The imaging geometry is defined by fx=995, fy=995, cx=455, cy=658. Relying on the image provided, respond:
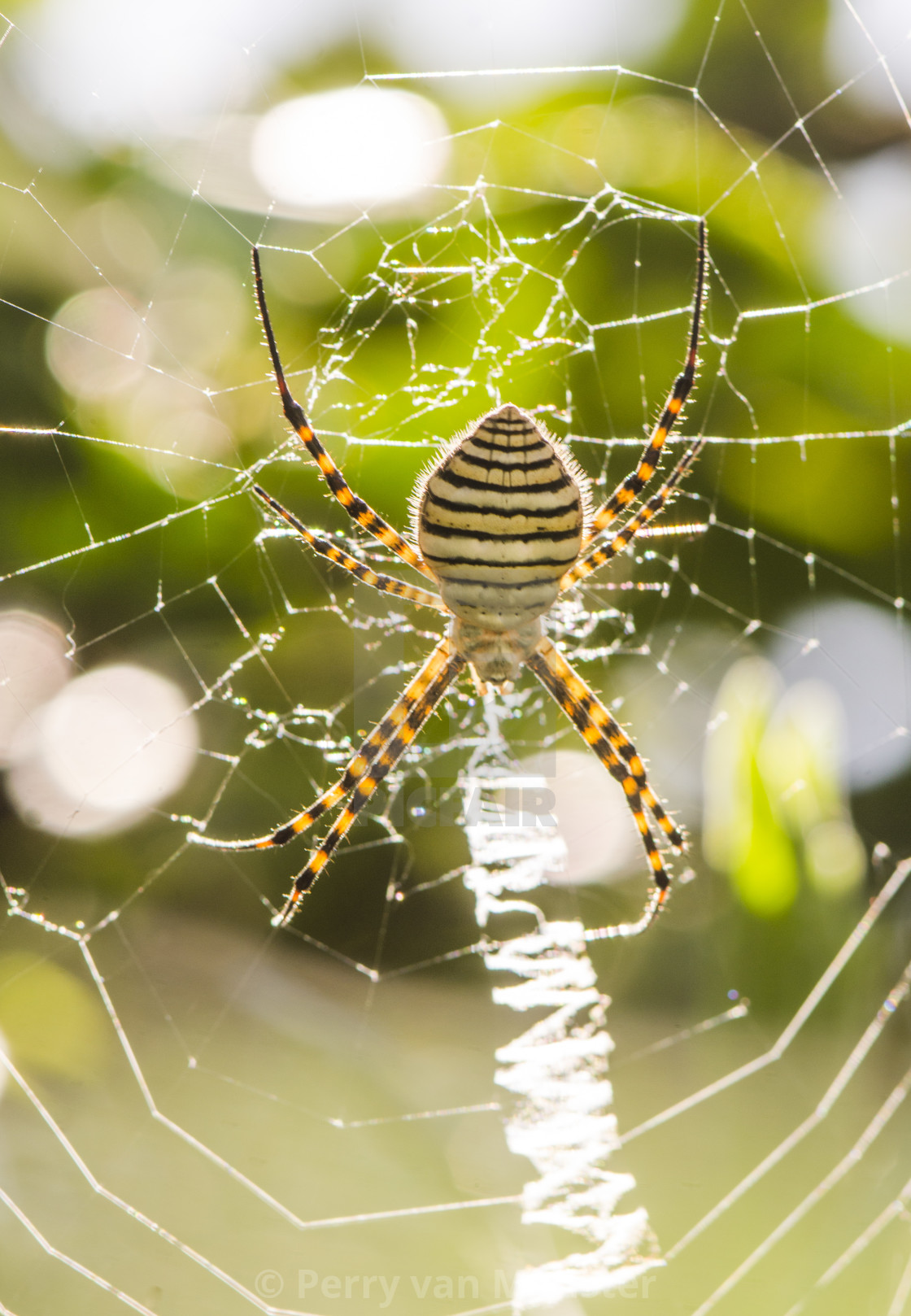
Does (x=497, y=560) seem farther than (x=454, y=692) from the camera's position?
No

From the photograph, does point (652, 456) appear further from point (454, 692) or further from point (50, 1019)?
point (50, 1019)

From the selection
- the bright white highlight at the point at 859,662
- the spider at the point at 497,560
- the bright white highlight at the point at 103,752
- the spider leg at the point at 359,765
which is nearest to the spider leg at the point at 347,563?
the spider at the point at 497,560

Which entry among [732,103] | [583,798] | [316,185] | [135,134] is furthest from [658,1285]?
[732,103]

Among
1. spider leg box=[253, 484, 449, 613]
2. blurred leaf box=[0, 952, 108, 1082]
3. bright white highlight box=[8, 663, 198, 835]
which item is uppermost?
spider leg box=[253, 484, 449, 613]

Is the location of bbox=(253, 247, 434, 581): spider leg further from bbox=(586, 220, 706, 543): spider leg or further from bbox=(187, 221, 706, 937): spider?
bbox=(586, 220, 706, 543): spider leg

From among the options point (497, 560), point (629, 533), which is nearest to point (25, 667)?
point (497, 560)

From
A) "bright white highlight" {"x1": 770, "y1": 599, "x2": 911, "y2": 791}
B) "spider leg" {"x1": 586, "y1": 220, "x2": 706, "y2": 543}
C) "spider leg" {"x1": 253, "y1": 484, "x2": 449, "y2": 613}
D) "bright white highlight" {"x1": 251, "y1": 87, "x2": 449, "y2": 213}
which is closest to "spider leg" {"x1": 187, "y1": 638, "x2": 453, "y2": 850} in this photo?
"spider leg" {"x1": 253, "y1": 484, "x2": 449, "y2": 613}
